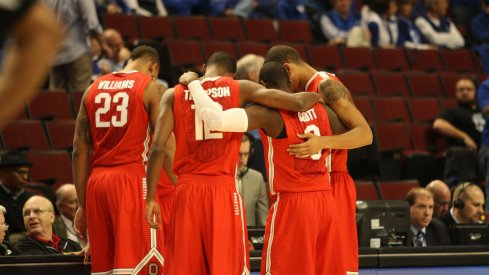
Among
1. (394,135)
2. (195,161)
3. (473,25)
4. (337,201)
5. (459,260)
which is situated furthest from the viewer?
(473,25)

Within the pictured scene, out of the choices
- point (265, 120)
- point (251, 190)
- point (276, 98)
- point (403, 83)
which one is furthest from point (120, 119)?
point (403, 83)

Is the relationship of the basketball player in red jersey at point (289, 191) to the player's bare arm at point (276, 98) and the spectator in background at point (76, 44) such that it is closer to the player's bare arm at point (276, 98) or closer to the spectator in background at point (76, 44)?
the player's bare arm at point (276, 98)

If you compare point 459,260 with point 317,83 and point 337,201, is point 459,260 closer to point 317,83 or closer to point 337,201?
point 337,201

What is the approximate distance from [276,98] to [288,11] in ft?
32.1

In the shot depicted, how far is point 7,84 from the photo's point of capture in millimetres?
2438

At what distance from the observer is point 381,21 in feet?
50.9

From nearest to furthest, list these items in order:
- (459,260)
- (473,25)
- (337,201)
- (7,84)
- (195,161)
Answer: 1. (7,84)
2. (195,161)
3. (337,201)
4. (459,260)
5. (473,25)

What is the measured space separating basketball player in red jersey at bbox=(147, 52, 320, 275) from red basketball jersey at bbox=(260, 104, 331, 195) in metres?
0.14

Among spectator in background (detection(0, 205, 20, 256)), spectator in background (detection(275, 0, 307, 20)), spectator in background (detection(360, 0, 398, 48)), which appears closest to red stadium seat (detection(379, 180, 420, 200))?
spectator in background (detection(360, 0, 398, 48))

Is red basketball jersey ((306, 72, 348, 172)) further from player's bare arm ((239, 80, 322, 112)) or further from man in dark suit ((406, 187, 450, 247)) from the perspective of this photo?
man in dark suit ((406, 187, 450, 247))

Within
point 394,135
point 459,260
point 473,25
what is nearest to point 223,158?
point 459,260

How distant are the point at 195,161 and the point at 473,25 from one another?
11322 millimetres

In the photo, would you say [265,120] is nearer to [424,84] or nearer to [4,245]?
[4,245]

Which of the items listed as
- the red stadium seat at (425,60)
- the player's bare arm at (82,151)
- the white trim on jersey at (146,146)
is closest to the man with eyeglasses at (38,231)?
the player's bare arm at (82,151)
